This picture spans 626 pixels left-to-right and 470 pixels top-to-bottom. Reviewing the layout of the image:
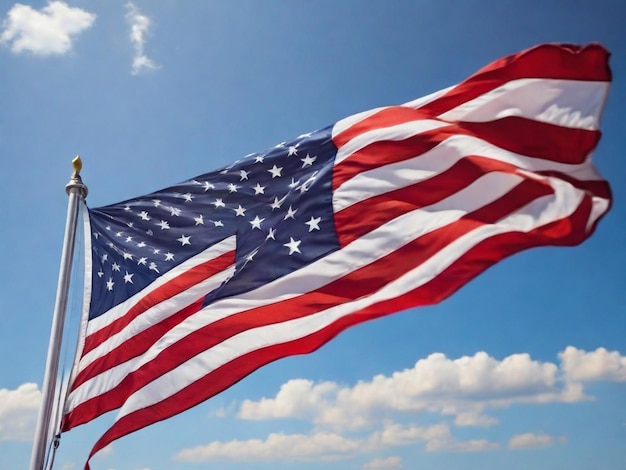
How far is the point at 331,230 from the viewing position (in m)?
9.88

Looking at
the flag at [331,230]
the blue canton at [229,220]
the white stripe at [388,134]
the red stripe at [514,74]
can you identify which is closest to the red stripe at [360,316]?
the flag at [331,230]

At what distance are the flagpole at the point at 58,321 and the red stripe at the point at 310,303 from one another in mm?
690

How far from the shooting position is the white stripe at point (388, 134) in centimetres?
987

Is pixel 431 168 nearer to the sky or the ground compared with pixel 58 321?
nearer to the sky

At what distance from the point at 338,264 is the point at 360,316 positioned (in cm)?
120

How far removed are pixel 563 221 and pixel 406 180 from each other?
2.68 meters

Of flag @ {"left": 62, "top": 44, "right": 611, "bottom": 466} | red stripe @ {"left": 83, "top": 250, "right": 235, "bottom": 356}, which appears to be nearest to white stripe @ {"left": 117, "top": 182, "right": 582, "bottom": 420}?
flag @ {"left": 62, "top": 44, "right": 611, "bottom": 466}

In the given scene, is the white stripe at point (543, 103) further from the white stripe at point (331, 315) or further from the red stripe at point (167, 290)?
the red stripe at point (167, 290)

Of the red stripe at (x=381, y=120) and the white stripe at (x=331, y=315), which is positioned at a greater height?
the red stripe at (x=381, y=120)

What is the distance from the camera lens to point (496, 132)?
30.9ft

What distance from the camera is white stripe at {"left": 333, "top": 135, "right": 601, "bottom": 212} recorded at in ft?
28.8

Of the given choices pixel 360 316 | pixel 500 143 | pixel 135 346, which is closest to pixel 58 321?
pixel 135 346

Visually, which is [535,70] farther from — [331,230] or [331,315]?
[331,315]

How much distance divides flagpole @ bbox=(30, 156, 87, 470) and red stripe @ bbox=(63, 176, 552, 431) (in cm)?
69
